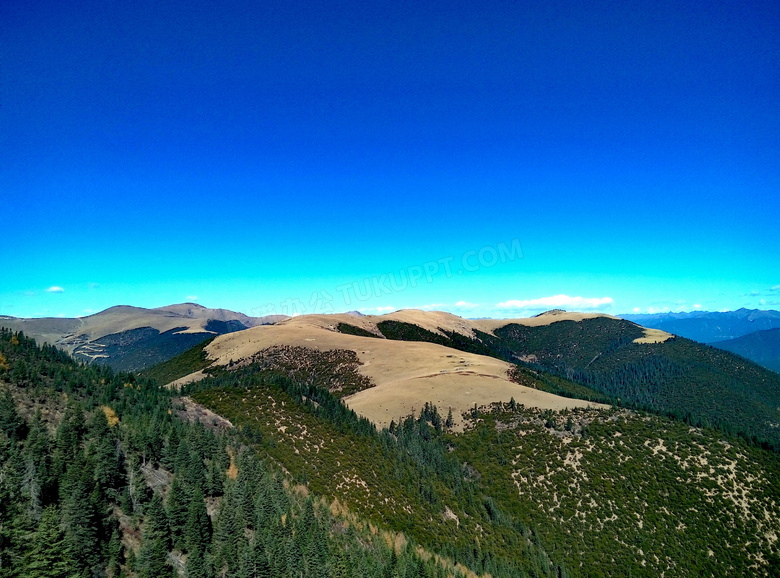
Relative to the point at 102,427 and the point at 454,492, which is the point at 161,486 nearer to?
the point at 102,427

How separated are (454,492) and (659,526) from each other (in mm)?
51522

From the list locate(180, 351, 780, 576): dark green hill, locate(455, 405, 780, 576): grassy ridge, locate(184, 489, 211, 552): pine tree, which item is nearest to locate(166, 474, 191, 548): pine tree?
locate(184, 489, 211, 552): pine tree

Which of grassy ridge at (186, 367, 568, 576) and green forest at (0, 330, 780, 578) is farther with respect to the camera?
grassy ridge at (186, 367, 568, 576)

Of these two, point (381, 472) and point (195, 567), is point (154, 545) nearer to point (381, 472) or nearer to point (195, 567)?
point (195, 567)

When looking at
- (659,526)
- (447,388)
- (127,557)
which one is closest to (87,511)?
(127,557)

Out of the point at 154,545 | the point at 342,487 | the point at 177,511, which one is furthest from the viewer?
the point at 342,487

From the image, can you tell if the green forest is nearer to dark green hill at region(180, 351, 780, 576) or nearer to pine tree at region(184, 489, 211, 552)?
pine tree at region(184, 489, 211, 552)

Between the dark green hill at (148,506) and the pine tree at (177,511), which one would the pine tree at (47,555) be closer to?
the dark green hill at (148,506)

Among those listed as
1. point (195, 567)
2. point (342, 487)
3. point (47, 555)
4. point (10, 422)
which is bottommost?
point (342, 487)

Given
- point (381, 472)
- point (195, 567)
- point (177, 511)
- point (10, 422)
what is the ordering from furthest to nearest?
point (381, 472), point (10, 422), point (177, 511), point (195, 567)

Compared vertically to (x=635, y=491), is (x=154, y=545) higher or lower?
higher

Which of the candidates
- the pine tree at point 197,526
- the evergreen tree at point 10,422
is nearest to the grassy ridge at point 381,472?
the pine tree at point 197,526

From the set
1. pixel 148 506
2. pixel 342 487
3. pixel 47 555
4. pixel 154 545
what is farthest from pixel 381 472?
pixel 47 555

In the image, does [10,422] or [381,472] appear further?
[381,472]
